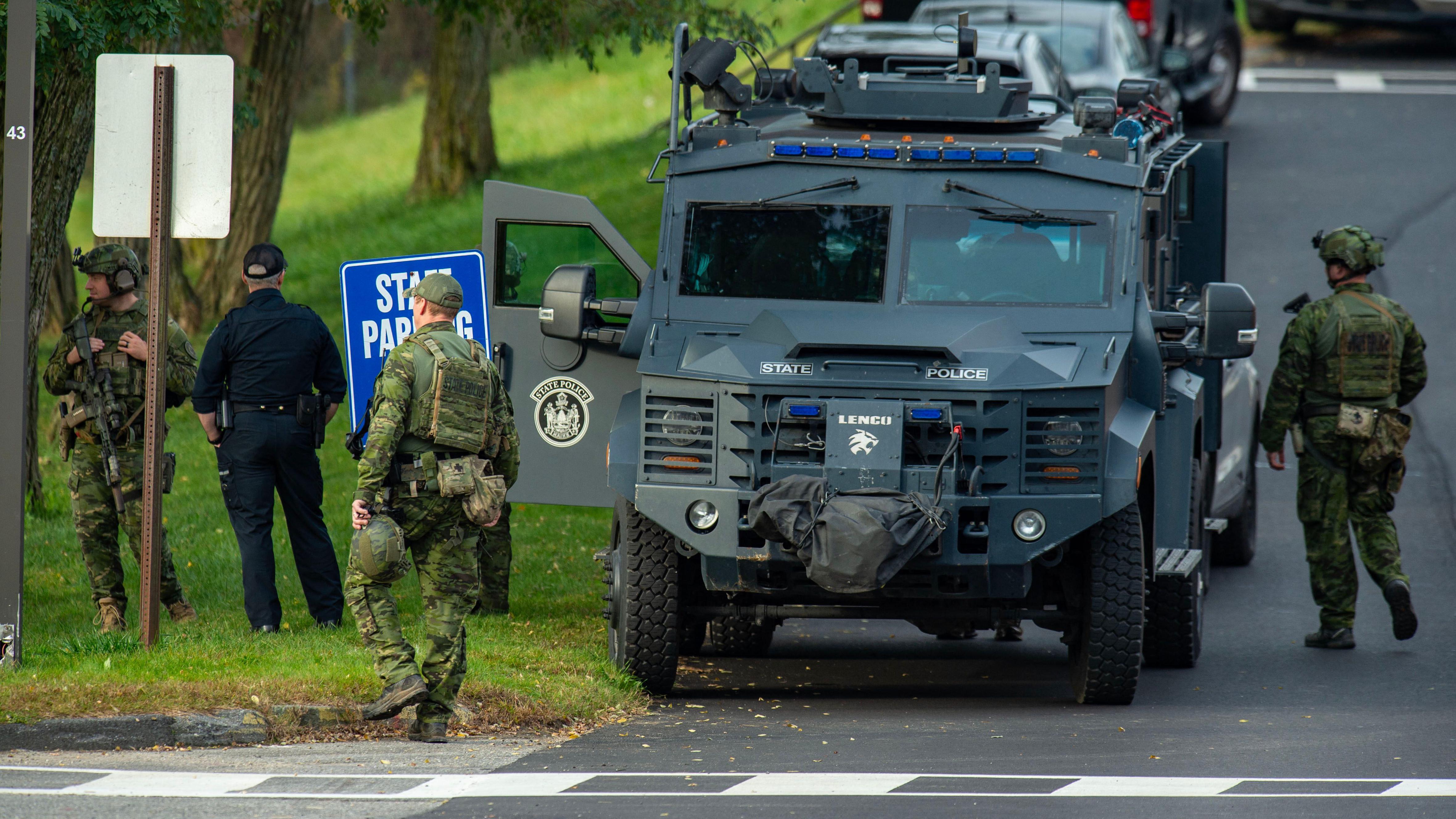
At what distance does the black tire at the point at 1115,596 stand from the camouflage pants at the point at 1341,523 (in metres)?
2.49

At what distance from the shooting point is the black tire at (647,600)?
8.47 meters

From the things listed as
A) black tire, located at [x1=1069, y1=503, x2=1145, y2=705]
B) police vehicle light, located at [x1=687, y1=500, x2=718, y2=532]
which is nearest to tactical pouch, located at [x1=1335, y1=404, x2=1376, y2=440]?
black tire, located at [x1=1069, y1=503, x2=1145, y2=705]

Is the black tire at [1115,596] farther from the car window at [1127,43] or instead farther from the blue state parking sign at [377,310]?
the car window at [1127,43]

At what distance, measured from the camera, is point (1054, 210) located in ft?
29.3

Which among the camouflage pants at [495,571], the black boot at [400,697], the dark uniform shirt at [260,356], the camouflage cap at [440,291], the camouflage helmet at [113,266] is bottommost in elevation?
the black boot at [400,697]

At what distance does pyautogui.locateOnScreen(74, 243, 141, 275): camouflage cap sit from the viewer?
9.25m

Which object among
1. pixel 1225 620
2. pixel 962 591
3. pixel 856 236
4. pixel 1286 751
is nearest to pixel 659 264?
pixel 856 236

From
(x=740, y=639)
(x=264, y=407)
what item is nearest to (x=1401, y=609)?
(x=740, y=639)

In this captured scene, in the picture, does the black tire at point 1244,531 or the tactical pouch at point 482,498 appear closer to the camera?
the tactical pouch at point 482,498

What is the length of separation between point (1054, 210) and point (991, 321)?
72 cm

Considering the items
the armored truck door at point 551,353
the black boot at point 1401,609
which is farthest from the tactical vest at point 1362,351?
the armored truck door at point 551,353

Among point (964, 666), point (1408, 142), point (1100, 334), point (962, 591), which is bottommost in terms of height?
point (964, 666)

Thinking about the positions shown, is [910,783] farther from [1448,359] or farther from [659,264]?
[1448,359]

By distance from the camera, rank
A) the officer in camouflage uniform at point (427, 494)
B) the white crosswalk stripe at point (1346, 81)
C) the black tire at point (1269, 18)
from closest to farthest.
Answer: the officer in camouflage uniform at point (427, 494), the white crosswalk stripe at point (1346, 81), the black tire at point (1269, 18)
